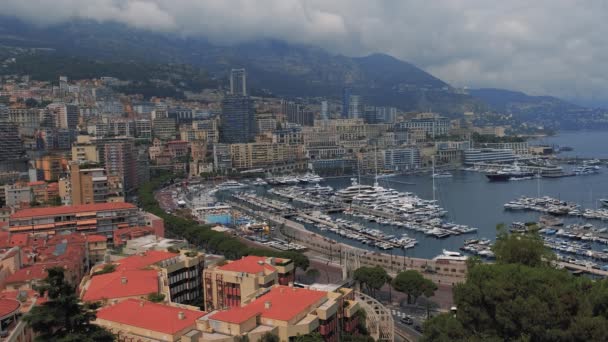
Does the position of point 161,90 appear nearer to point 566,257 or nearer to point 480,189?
point 480,189

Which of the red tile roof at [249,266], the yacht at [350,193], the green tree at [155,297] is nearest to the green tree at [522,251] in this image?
the red tile roof at [249,266]

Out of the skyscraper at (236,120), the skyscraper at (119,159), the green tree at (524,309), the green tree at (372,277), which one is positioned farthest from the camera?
the skyscraper at (236,120)

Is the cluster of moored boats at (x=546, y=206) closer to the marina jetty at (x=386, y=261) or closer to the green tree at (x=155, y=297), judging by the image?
the marina jetty at (x=386, y=261)

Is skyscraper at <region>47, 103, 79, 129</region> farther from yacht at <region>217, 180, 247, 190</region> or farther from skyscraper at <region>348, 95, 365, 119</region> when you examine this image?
skyscraper at <region>348, 95, 365, 119</region>

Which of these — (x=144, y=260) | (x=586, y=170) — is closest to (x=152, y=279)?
(x=144, y=260)

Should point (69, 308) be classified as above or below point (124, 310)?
above

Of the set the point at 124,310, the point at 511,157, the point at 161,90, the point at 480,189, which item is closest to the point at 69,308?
the point at 124,310
